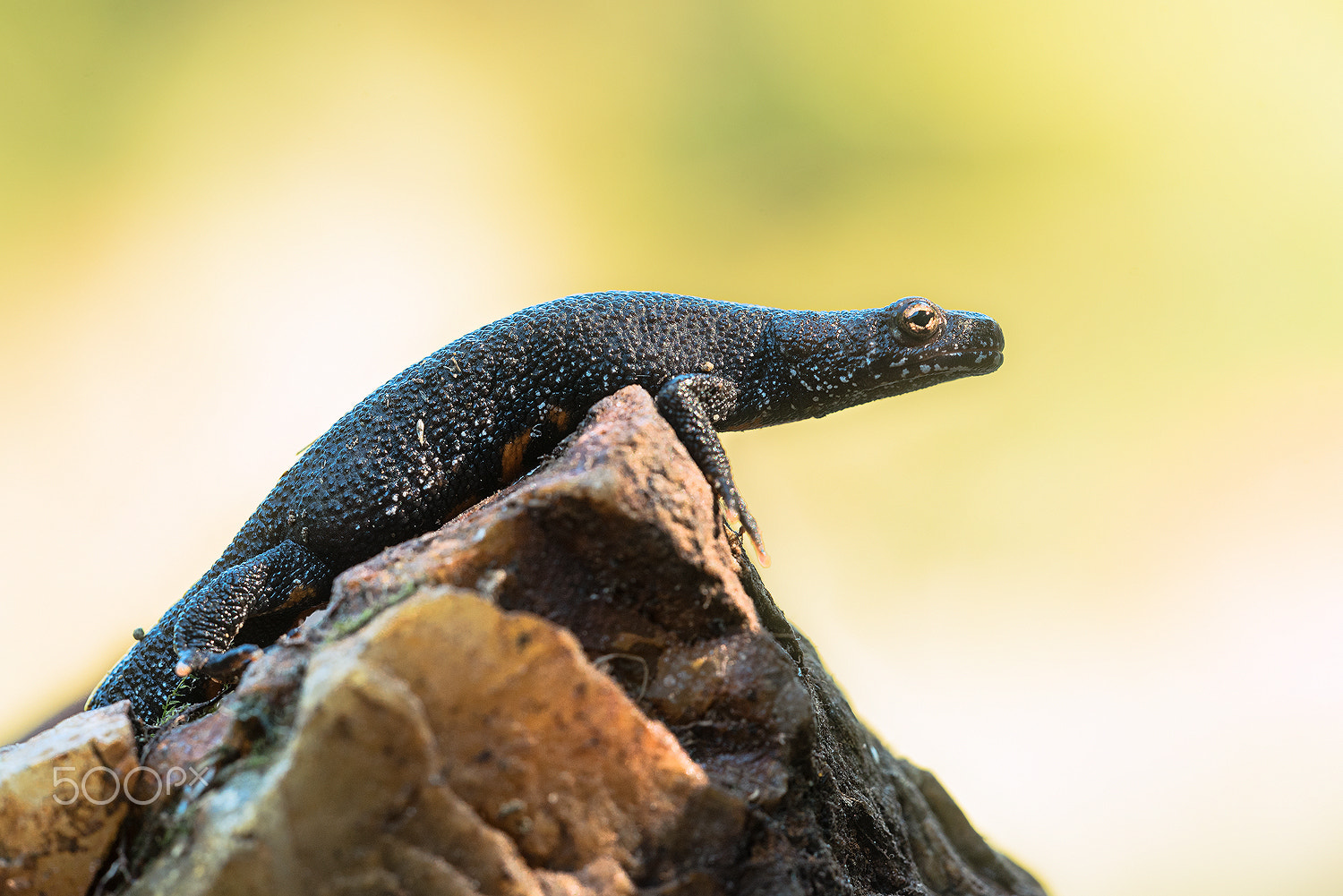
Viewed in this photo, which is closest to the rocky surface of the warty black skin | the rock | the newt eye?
the rock

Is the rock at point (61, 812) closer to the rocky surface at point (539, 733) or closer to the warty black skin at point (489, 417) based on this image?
the rocky surface at point (539, 733)

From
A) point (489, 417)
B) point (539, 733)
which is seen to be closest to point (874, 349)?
point (489, 417)

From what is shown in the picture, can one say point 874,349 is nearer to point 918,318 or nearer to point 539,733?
point 918,318

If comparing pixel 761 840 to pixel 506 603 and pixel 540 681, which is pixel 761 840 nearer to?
pixel 540 681

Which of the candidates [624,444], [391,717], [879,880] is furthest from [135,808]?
[879,880]

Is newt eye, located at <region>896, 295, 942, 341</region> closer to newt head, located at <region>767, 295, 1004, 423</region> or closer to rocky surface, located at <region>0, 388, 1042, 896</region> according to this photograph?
newt head, located at <region>767, 295, 1004, 423</region>

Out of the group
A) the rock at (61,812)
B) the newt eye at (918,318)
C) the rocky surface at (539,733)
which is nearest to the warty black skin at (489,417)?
the newt eye at (918,318)
